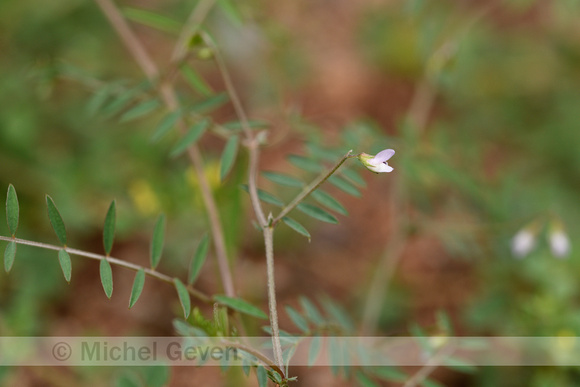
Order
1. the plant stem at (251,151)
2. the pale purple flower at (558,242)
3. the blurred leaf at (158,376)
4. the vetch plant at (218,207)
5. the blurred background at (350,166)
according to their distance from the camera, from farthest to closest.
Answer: the blurred background at (350,166)
the pale purple flower at (558,242)
the blurred leaf at (158,376)
the plant stem at (251,151)
the vetch plant at (218,207)

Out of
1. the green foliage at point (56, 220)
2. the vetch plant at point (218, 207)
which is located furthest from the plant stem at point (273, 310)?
the green foliage at point (56, 220)

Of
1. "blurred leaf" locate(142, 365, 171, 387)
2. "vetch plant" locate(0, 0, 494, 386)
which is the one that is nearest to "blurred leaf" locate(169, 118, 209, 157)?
"vetch plant" locate(0, 0, 494, 386)

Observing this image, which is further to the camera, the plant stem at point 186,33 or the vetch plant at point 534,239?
the vetch plant at point 534,239

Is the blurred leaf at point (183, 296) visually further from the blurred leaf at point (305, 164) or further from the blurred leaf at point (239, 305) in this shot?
the blurred leaf at point (305, 164)

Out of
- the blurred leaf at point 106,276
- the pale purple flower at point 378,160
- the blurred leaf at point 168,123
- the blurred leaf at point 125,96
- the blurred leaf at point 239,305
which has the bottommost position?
the blurred leaf at point 239,305

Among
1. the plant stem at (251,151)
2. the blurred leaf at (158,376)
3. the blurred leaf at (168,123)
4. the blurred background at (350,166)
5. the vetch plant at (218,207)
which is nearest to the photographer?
the vetch plant at (218,207)

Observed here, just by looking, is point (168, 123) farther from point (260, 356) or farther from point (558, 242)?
point (558, 242)
